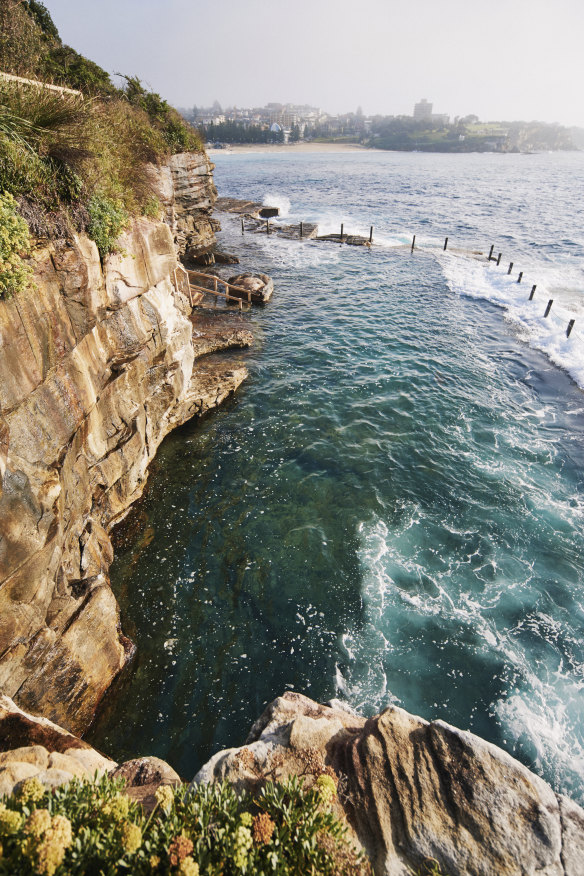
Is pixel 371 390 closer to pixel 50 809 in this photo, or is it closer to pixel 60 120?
pixel 60 120

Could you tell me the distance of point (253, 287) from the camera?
30.3 meters

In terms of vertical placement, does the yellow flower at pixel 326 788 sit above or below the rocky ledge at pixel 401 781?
above

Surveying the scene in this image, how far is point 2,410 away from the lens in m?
7.11

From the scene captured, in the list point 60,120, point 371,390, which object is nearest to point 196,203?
point 371,390

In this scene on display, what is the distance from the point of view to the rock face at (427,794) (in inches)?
198

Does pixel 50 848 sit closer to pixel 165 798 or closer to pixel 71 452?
pixel 165 798

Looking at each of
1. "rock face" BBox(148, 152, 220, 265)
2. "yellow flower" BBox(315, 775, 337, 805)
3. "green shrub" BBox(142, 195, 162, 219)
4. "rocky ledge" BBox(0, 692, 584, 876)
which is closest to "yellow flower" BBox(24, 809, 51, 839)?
"rocky ledge" BBox(0, 692, 584, 876)

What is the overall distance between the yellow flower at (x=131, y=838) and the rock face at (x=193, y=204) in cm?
3421

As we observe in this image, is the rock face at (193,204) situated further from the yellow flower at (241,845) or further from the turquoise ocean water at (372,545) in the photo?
the yellow flower at (241,845)

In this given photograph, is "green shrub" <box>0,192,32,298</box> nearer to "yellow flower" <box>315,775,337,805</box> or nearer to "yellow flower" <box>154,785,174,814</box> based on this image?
"yellow flower" <box>154,785,174,814</box>

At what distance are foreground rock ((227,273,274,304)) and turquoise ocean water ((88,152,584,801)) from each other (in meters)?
2.91

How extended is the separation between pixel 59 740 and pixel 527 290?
1638 inches

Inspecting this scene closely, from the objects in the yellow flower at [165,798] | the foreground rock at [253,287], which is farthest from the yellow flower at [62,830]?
the foreground rock at [253,287]

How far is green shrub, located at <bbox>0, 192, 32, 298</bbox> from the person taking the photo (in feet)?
22.9
